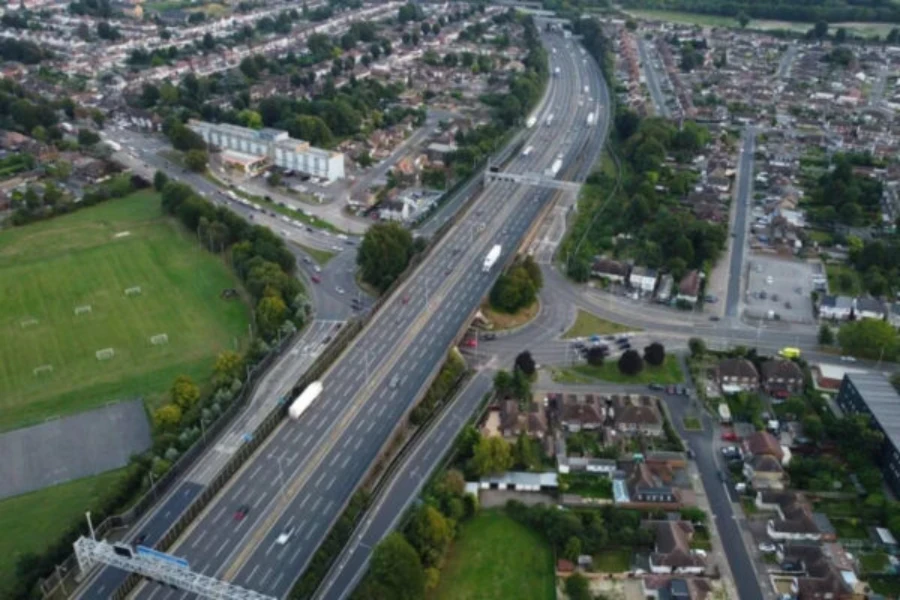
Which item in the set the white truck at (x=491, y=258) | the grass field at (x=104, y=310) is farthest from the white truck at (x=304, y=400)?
the white truck at (x=491, y=258)

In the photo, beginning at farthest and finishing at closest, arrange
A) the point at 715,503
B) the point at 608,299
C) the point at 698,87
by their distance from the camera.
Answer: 1. the point at 698,87
2. the point at 608,299
3. the point at 715,503

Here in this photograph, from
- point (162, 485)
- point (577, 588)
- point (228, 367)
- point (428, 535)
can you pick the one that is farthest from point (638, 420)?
point (162, 485)

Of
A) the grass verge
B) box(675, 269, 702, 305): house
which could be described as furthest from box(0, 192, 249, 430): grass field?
box(675, 269, 702, 305): house

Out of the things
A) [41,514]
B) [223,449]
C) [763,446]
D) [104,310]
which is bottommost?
[104,310]

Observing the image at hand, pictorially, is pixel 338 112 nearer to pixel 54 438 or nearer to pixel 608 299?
pixel 608 299

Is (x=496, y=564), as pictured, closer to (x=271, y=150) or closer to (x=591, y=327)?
(x=591, y=327)

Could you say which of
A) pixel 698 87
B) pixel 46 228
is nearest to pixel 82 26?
pixel 46 228
